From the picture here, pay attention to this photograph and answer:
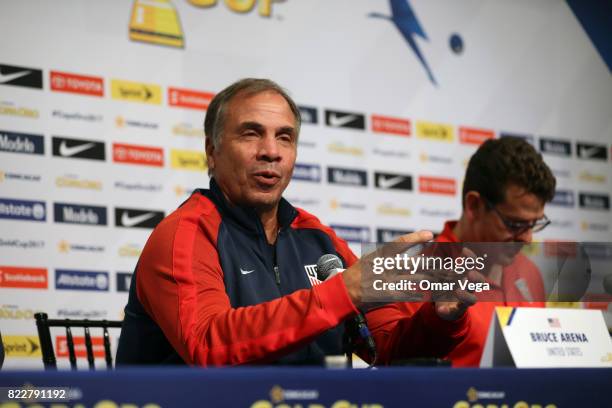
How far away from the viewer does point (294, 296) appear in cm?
170

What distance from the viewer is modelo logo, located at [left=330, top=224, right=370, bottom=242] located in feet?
15.0

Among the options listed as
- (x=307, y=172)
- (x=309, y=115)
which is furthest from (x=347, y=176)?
(x=309, y=115)

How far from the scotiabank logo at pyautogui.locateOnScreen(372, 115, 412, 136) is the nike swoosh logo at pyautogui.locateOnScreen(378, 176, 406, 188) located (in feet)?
0.87

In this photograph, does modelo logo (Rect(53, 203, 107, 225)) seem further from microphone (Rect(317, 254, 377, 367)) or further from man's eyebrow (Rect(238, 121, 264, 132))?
microphone (Rect(317, 254, 377, 367))

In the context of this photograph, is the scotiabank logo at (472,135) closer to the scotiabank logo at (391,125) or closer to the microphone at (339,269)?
the scotiabank logo at (391,125)

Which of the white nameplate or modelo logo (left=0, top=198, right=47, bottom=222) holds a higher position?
modelo logo (left=0, top=198, right=47, bottom=222)

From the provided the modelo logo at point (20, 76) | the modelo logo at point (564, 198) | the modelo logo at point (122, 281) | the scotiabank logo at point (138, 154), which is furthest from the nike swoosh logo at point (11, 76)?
the modelo logo at point (564, 198)

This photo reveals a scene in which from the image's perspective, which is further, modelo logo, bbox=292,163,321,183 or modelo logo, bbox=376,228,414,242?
modelo logo, bbox=376,228,414,242

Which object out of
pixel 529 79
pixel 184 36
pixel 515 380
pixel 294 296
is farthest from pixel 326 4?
pixel 515 380

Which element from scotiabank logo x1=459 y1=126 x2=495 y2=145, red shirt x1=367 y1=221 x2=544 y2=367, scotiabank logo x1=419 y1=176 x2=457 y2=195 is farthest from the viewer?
scotiabank logo x1=459 y1=126 x2=495 y2=145

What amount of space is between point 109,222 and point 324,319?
8.27 ft

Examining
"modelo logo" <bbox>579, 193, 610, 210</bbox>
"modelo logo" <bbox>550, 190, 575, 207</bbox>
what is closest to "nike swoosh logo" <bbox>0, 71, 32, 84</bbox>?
"modelo logo" <bbox>550, 190, 575, 207</bbox>

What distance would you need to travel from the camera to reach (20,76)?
12.7 ft

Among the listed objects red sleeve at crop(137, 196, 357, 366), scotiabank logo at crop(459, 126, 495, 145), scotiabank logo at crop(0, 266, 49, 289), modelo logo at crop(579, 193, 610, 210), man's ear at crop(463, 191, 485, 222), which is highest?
scotiabank logo at crop(459, 126, 495, 145)
